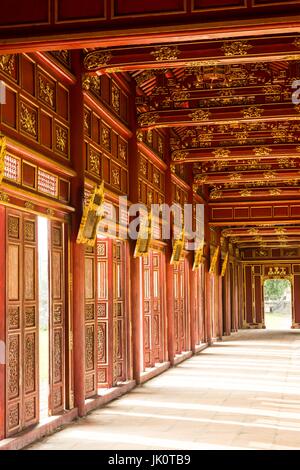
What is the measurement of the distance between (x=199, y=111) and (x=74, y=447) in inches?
242

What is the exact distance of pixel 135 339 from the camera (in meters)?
10.0

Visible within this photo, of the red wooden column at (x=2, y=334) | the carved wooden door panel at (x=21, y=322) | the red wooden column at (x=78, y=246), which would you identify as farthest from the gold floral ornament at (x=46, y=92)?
the red wooden column at (x=2, y=334)

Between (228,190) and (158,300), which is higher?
(228,190)

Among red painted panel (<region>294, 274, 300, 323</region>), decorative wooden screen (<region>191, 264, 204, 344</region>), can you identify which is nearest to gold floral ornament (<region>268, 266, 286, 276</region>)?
red painted panel (<region>294, 274, 300, 323</region>)

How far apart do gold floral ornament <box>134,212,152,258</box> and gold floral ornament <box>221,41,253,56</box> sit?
3.83 m

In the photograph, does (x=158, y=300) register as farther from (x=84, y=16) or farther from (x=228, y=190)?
(x=84, y=16)

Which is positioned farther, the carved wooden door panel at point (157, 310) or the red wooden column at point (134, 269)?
the carved wooden door panel at point (157, 310)

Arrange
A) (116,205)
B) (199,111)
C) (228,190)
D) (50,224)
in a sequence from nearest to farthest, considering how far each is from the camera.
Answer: (50,224), (116,205), (199,111), (228,190)

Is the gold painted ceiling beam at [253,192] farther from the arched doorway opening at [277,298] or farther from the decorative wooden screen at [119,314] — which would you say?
the arched doorway opening at [277,298]

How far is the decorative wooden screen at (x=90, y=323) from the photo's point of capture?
319 inches

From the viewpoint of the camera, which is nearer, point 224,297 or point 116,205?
point 116,205

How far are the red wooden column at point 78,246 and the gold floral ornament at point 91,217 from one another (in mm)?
69

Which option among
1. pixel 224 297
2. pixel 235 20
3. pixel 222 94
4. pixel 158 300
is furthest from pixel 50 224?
pixel 224 297

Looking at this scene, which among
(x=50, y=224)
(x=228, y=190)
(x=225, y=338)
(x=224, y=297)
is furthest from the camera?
(x=224, y=297)
